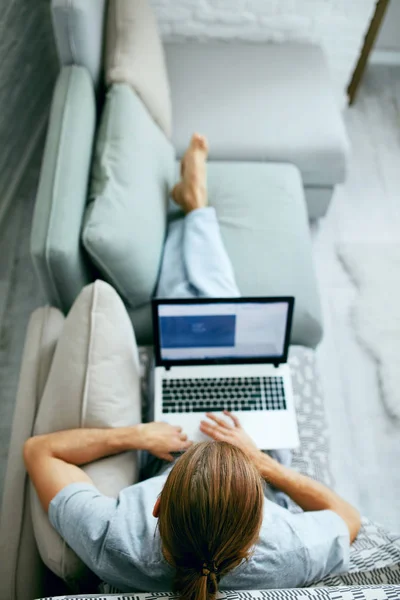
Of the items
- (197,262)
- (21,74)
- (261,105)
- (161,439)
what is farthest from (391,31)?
(161,439)

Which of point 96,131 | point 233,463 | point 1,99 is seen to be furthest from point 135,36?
point 233,463

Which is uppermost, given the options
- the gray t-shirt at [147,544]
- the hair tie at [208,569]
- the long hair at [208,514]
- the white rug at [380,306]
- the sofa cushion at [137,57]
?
the sofa cushion at [137,57]

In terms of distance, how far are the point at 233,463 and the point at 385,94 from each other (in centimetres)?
265

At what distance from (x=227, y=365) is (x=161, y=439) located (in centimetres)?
30

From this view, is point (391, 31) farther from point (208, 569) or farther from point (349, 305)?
point (208, 569)

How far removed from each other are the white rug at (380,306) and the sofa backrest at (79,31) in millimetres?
1256

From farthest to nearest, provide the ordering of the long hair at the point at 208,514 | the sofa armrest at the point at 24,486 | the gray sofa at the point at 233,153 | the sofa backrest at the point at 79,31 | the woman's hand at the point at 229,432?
the sofa backrest at the point at 79,31
the gray sofa at the point at 233,153
the woman's hand at the point at 229,432
the sofa armrest at the point at 24,486
the long hair at the point at 208,514

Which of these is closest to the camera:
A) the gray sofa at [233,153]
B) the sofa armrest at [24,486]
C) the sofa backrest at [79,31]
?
the sofa armrest at [24,486]

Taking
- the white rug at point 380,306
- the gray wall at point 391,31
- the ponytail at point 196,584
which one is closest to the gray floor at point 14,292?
the ponytail at point 196,584

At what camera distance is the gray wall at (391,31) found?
2.73 m

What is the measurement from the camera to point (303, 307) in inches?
65.7

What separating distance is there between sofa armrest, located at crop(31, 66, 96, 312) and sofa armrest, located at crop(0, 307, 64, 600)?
12cm

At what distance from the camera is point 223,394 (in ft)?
4.67

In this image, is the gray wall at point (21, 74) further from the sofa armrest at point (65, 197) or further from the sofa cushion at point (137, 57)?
the sofa armrest at point (65, 197)
